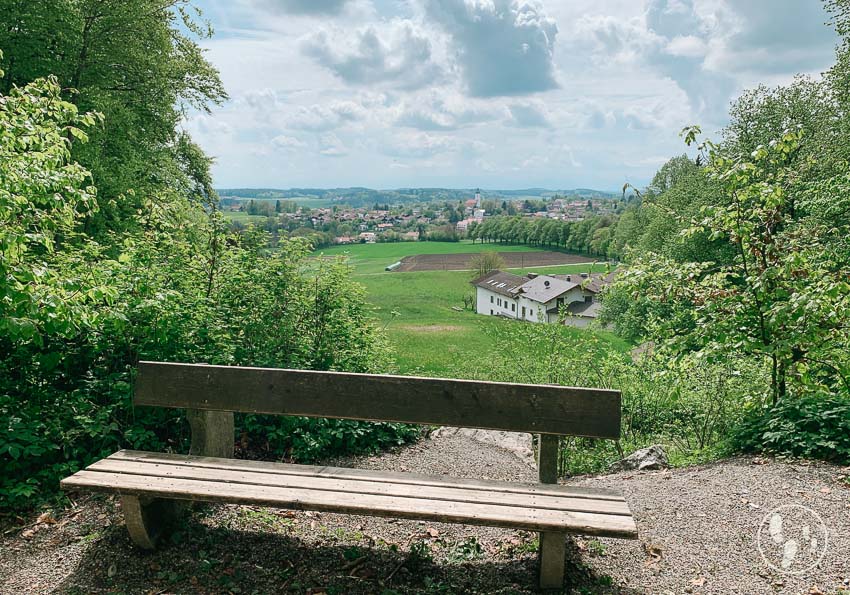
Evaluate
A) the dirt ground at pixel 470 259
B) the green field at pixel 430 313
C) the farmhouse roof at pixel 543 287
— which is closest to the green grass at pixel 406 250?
the green field at pixel 430 313

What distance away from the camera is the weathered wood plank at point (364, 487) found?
A: 10.3 feet

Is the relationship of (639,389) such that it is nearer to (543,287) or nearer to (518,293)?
(518,293)

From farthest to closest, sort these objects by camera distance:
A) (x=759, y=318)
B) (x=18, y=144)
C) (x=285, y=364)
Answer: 1. (x=285, y=364)
2. (x=759, y=318)
3. (x=18, y=144)

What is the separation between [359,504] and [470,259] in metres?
63.1

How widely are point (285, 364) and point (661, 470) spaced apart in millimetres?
3394

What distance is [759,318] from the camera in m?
4.89

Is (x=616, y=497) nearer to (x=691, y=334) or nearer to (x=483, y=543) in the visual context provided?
(x=483, y=543)

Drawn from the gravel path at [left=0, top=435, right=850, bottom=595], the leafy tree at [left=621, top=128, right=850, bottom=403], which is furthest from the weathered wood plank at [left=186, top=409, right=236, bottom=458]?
the leafy tree at [left=621, top=128, right=850, bottom=403]

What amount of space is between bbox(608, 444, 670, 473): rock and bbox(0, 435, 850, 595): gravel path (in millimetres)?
1123

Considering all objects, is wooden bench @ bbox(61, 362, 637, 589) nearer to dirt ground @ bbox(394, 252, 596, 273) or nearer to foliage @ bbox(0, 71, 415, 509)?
foliage @ bbox(0, 71, 415, 509)

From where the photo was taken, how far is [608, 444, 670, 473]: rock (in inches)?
215

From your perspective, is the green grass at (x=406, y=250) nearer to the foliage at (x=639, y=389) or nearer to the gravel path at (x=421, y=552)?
the foliage at (x=639, y=389)

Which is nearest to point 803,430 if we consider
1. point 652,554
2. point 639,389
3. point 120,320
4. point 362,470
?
point 652,554

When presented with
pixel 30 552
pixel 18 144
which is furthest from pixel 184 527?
pixel 18 144
